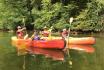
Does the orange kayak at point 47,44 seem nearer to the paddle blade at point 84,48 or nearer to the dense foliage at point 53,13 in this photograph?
the paddle blade at point 84,48

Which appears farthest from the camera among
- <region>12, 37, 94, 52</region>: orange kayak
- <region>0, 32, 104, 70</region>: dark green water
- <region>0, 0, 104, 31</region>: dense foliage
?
<region>0, 0, 104, 31</region>: dense foliage

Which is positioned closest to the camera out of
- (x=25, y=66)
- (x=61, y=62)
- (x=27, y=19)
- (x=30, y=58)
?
(x=25, y=66)

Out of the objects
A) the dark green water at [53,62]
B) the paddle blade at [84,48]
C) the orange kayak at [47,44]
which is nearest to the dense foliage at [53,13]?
the orange kayak at [47,44]

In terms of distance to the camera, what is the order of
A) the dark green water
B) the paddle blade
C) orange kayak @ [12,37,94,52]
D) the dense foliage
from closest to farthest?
the dark green water
orange kayak @ [12,37,94,52]
the paddle blade
the dense foliage

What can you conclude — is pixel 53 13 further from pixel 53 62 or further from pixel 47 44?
pixel 53 62

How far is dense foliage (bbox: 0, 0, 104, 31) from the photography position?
35969 mm

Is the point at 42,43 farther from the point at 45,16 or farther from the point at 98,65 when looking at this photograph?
the point at 45,16

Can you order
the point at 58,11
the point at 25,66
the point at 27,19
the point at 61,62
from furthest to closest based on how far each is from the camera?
1. the point at 27,19
2. the point at 58,11
3. the point at 61,62
4. the point at 25,66

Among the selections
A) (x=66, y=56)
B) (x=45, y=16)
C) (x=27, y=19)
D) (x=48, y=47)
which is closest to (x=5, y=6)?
(x=27, y=19)

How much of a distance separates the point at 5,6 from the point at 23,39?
827 inches

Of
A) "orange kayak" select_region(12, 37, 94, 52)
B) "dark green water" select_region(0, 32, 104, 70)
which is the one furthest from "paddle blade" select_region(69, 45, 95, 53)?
"dark green water" select_region(0, 32, 104, 70)

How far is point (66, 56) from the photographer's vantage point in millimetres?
19672

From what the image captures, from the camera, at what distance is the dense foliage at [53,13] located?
35969mm

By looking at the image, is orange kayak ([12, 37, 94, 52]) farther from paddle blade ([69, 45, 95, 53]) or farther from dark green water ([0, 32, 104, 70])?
dark green water ([0, 32, 104, 70])
